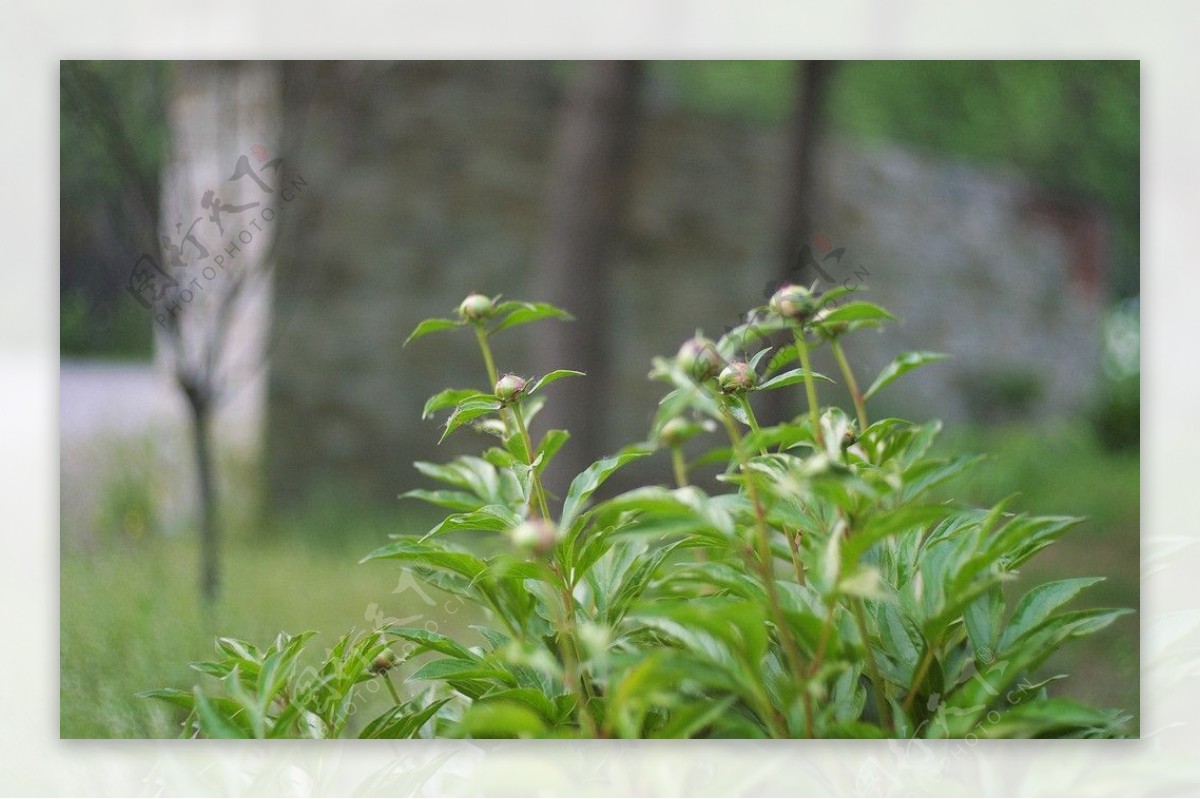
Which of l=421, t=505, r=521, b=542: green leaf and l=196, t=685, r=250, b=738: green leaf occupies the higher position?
l=421, t=505, r=521, b=542: green leaf

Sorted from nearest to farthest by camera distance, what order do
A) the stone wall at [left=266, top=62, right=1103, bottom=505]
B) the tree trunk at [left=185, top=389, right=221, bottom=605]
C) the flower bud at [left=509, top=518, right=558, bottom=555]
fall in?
the flower bud at [left=509, top=518, right=558, bottom=555] → the tree trunk at [left=185, top=389, right=221, bottom=605] → the stone wall at [left=266, top=62, right=1103, bottom=505]

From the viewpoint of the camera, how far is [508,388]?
29.4 inches

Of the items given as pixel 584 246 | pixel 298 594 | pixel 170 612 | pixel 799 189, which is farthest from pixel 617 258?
pixel 170 612

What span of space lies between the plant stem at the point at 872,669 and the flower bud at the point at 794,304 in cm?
19

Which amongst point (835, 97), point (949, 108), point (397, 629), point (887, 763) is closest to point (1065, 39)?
point (949, 108)

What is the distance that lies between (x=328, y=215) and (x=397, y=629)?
1607 mm

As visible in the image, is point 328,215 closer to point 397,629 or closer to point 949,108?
point 949,108

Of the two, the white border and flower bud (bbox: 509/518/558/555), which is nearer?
flower bud (bbox: 509/518/558/555)

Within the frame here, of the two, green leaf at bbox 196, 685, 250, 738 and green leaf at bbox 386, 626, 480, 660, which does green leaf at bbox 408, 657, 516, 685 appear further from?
green leaf at bbox 196, 685, 250, 738

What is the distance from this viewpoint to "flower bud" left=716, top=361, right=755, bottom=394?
69 cm

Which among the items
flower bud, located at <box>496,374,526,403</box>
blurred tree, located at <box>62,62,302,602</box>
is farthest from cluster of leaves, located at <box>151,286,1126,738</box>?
blurred tree, located at <box>62,62,302,602</box>

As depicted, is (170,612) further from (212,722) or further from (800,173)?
(800,173)

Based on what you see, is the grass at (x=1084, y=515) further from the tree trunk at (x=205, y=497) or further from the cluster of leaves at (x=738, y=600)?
the tree trunk at (x=205, y=497)

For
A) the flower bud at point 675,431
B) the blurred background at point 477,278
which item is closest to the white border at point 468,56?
the blurred background at point 477,278
